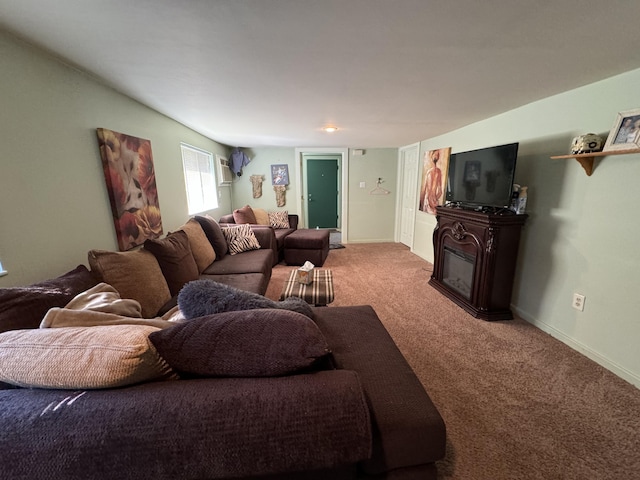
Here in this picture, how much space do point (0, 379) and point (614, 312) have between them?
3.14m

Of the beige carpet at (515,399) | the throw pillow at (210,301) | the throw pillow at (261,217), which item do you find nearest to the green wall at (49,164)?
the throw pillow at (210,301)

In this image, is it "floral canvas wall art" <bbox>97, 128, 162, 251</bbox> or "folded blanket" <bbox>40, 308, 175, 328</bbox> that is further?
"floral canvas wall art" <bbox>97, 128, 162, 251</bbox>

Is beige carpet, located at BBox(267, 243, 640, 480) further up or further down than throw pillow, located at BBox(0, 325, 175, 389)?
further down

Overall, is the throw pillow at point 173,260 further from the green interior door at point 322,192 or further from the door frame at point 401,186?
the green interior door at point 322,192

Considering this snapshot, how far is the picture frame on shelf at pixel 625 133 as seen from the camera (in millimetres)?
1562

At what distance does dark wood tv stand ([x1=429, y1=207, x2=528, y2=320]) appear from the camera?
2303 mm

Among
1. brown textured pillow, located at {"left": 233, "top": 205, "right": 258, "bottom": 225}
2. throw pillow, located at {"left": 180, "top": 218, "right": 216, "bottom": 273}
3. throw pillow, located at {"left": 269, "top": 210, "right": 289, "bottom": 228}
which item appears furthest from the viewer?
throw pillow, located at {"left": 269, "top": 210, "right": 289, "bottom": 228}

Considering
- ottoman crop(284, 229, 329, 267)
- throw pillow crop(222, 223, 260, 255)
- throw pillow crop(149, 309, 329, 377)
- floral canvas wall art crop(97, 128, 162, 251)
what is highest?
floral canvas wall art crop(97, 128, 162, 251)

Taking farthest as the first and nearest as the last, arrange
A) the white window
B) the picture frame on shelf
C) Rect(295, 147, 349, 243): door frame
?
1. Rect(295, 147, 349, 243): door frame
2. the white window
3. the picture frame on shelf

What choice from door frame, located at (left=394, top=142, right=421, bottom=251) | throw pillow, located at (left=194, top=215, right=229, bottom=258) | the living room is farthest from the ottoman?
door frame, located at (left=394, top=142, right=421, bottom=251)

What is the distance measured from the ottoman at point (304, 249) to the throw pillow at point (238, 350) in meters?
3.23

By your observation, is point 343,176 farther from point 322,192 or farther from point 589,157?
point 589,157

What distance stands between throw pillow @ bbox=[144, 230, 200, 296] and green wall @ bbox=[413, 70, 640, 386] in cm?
310

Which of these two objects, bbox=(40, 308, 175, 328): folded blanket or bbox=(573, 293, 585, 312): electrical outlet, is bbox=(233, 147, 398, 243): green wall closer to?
bbox=(573, 293, 585, 312): electrical outlet
